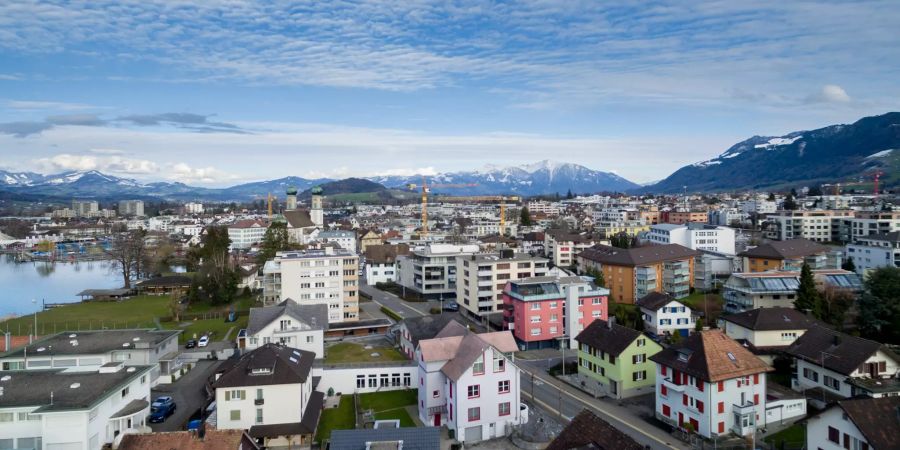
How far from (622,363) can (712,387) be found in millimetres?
3604

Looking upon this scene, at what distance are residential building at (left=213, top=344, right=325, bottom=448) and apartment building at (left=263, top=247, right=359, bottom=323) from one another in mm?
12833

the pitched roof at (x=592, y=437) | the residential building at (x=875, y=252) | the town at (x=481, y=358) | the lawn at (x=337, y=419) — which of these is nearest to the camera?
the pitched roof at (x=592, y=437)

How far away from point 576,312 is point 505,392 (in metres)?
9.66

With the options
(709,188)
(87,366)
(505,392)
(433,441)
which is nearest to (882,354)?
(505,392)

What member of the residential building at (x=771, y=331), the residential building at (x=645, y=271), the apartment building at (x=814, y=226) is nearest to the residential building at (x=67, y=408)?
the residential building at (x=771, y=331)

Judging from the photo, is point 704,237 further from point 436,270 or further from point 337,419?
point 337,419

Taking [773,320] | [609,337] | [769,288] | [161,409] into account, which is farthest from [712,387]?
[161,409]

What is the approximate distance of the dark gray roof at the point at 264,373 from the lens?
14617 mm

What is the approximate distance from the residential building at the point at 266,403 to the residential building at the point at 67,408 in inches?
80.4

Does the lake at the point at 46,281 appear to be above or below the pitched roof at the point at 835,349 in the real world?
below

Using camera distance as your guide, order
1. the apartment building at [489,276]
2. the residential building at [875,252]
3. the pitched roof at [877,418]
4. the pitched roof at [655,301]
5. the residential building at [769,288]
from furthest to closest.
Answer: the residential building at [875,252] → the apartment building at [489,276] → the residential building at [769,288] → the pitched roof at [655,301] → the pitched roof at [877,418]

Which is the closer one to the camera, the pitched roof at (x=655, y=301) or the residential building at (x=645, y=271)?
the pitched roof at (x=655, y=301)

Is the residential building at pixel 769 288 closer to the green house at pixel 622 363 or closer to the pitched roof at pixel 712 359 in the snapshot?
the green house at pixel 622 363

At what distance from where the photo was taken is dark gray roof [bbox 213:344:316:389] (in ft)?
48.0
